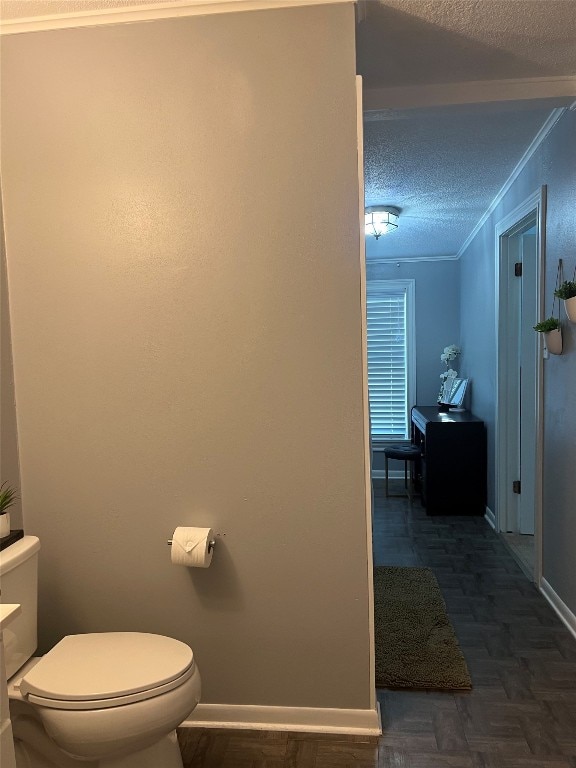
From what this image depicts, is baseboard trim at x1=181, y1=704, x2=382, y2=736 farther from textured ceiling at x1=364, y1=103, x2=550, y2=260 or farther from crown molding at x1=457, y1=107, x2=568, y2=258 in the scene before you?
crown molding at x1=457, y1=107, x2=568, y2=258

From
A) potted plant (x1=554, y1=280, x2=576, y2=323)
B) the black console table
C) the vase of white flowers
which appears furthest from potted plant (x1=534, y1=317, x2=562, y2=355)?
the vase of white flowers

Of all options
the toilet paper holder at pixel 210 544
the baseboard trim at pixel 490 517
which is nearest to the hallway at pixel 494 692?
the baseboard trim at pixel 490 517

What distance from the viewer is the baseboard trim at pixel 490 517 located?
412cm

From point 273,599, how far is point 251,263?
118 cm

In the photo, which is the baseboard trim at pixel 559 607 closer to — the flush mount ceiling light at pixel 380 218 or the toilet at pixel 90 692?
the toilet at pixel 90 692

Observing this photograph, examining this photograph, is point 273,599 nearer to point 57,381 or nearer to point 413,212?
point 57,381

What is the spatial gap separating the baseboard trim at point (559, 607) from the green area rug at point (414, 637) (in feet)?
1.76

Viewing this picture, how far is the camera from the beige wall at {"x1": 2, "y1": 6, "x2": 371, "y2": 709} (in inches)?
74.2

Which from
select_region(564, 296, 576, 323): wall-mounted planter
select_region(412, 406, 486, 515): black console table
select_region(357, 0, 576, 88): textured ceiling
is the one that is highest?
select_region(357, 0, 576, 88): textured ceiling

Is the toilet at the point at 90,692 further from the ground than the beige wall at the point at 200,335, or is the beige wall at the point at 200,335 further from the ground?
the beige wall at the point at 200,335

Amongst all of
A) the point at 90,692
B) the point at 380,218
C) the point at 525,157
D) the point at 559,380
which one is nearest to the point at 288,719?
the point at 90,692

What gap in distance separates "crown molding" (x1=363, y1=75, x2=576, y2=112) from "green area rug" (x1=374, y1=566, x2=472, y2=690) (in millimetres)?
2368

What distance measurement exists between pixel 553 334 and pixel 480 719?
1.74 meters

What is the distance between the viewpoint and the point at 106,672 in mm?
1618
